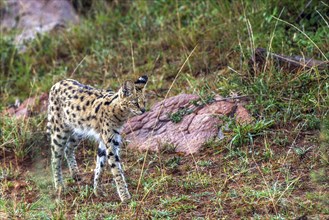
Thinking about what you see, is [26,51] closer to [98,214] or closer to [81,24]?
[81,24]

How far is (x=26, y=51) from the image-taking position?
1145 centimetres

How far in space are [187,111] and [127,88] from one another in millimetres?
1412

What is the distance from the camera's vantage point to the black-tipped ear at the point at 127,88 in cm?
727

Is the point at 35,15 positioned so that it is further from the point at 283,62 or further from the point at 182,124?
the point at 283,62

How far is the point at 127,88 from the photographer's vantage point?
7.29 meters

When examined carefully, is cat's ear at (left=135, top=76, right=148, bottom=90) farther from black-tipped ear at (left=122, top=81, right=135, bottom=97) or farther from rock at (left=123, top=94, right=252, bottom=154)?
rock at (left=123, top=94, right=252, bottom=154)

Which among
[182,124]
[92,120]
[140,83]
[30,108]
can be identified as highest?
[140,83]

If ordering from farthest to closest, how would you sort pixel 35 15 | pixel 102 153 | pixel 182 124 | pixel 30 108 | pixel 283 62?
pixel 35 15
pixel 30 108
pixel 283 62
pixel 182 124
pixel 102 153

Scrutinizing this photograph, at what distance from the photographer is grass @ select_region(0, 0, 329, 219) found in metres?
6.68

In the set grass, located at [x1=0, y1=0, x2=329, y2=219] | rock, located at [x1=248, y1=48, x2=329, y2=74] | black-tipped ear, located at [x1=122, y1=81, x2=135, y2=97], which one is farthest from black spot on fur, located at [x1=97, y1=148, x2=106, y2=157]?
rock, located at [x1=248, y1=48, x2=329, y2=74]

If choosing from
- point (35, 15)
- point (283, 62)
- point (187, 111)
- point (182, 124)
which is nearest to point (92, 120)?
point (182, 124)

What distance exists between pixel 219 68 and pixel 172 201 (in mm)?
3442

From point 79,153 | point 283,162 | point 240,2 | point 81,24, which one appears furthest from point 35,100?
point 283,162

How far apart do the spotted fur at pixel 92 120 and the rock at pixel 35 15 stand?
4248 mm
